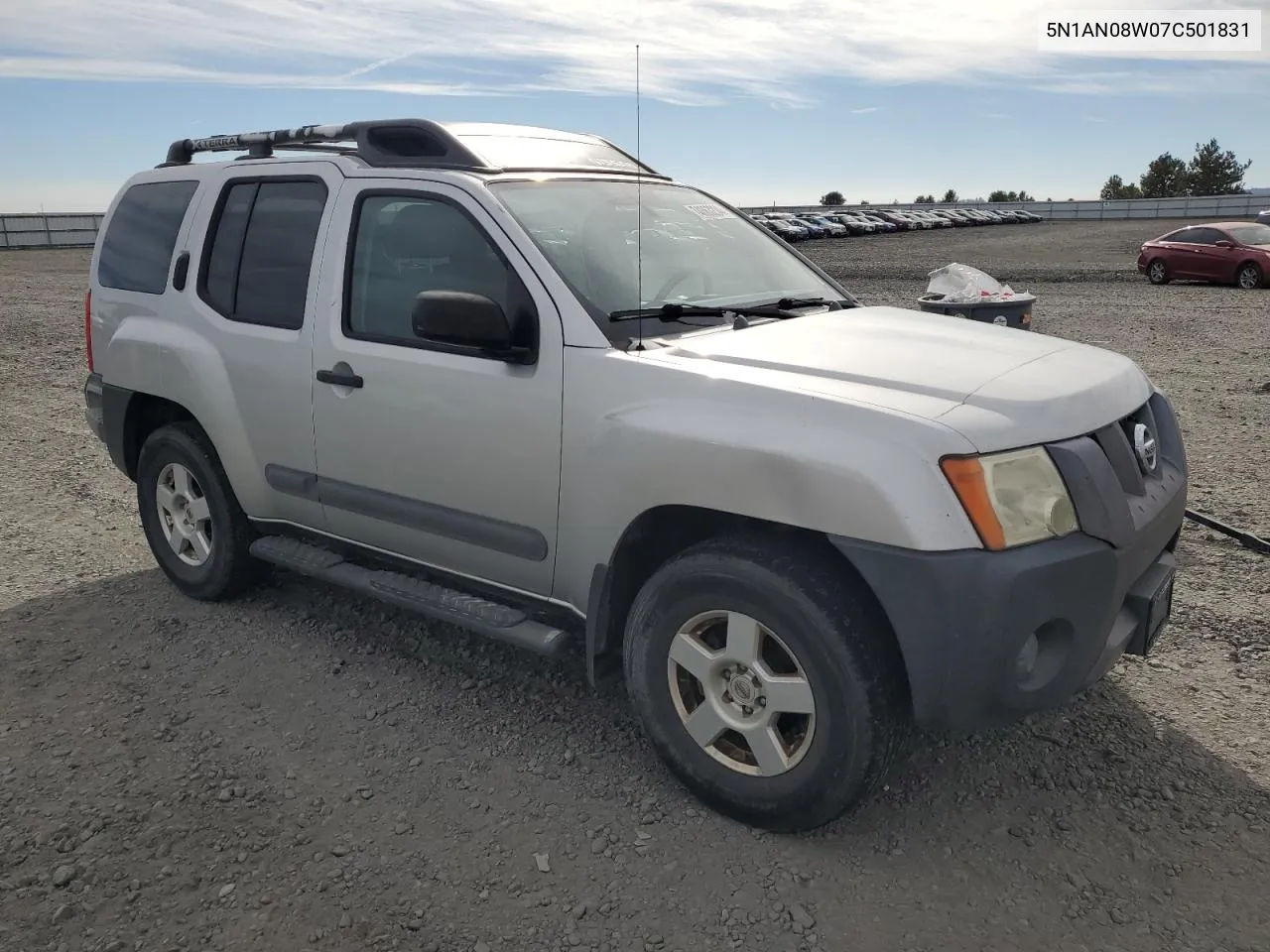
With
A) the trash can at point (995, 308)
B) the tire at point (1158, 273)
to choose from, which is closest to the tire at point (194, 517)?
the trash can at point (995, 308)

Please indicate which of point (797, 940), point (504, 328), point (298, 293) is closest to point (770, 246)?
point (504, 328)

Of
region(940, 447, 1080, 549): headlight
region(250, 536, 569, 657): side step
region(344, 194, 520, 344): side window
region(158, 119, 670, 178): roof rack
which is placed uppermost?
region(158, 119, 670, 178): roof rack

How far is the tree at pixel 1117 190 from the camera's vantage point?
293ft

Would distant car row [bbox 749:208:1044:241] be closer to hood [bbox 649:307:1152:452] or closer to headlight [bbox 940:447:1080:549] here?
hood [bbox 649:307:1152:452]

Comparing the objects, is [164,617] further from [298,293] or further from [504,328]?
[504,328]

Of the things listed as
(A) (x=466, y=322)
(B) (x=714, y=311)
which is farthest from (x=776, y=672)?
→ (A) (x=466, y=322)

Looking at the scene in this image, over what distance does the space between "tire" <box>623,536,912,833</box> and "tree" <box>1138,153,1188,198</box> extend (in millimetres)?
94269

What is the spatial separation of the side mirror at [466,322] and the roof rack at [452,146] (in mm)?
732

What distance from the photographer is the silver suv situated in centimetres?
268

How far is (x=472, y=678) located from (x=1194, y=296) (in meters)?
18.3

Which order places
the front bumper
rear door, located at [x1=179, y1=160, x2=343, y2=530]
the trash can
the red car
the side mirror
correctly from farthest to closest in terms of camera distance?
the red car → the trash can → rear door, located at [x1=179, y1=160, x2=343, y2=530] → the side mirror → the front bumper

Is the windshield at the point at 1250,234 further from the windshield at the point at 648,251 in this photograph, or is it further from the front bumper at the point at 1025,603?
the front bumper at the point at 1025,603

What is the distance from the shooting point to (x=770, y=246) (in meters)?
4.43

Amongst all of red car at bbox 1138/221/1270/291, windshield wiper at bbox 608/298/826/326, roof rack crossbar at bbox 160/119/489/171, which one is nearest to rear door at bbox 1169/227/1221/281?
red car at bbox 1138/221/1270/291
